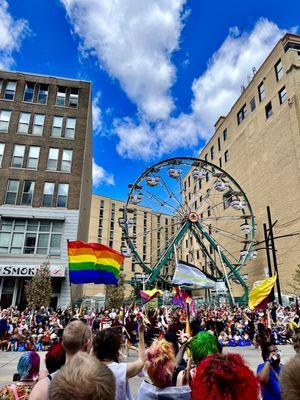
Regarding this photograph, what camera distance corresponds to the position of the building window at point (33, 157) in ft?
88.2

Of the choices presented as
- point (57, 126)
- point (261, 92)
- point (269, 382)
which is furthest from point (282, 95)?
point (269, 382)

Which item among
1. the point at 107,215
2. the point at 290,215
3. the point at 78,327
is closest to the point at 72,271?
the point at 78,327

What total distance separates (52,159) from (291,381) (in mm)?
27994

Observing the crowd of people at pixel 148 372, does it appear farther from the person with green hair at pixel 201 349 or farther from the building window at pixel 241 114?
the building window at pixel 241 114

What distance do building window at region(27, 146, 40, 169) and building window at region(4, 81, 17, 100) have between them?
19.1ft

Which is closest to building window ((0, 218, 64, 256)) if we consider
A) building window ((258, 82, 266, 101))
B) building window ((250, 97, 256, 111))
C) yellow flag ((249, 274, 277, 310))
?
yellow flag ((249, 274, 277, 310))

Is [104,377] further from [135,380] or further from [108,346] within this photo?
[135,380]

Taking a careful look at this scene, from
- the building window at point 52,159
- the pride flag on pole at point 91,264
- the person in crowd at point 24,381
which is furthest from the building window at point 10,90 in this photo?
the person in crowd at point 24,381

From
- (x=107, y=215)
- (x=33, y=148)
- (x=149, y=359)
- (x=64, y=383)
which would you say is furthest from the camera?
(x=107, y=215)

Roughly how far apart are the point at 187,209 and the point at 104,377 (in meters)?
28.4

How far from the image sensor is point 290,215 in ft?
102

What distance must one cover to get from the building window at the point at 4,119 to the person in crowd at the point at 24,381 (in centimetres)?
2819

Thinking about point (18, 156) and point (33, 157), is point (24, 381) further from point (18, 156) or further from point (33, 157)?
point (18, 156)

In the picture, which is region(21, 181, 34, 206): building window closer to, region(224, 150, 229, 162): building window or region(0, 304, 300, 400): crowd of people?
region(0, 304, 300, 400): crowd of people
